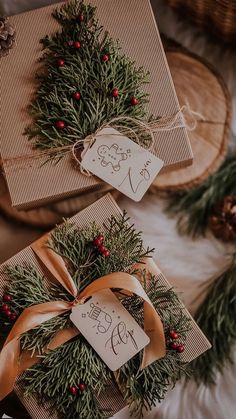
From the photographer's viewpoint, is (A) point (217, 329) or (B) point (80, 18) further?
(A) point (217, 329)

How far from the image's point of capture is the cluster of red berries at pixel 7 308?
837 millimetres

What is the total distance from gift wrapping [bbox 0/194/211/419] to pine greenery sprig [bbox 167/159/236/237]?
0.24 m

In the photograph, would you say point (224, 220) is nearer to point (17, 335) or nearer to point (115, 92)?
point (115, 92)

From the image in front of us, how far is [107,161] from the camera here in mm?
881

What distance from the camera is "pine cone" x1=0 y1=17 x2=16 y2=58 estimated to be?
0.92m

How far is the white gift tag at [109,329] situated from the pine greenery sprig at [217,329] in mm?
208

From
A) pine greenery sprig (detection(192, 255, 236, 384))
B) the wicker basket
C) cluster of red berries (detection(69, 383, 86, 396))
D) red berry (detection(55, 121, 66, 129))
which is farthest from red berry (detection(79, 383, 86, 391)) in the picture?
the wicker basket

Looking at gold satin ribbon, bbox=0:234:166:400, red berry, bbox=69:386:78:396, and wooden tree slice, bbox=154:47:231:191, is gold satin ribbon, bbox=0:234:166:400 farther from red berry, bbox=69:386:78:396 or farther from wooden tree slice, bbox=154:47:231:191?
wooden tree slice, bbox=154:47:231:191

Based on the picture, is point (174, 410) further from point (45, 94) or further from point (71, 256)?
point (45, 94)

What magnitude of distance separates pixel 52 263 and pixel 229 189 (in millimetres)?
407

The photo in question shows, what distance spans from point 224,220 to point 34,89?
17.1 inches

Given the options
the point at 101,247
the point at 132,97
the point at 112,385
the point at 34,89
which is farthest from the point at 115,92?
the point at 112,385

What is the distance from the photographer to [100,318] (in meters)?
0.84

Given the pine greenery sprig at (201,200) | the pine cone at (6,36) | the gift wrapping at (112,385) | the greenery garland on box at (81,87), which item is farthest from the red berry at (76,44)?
the pine greenery sprig at (201,200)
